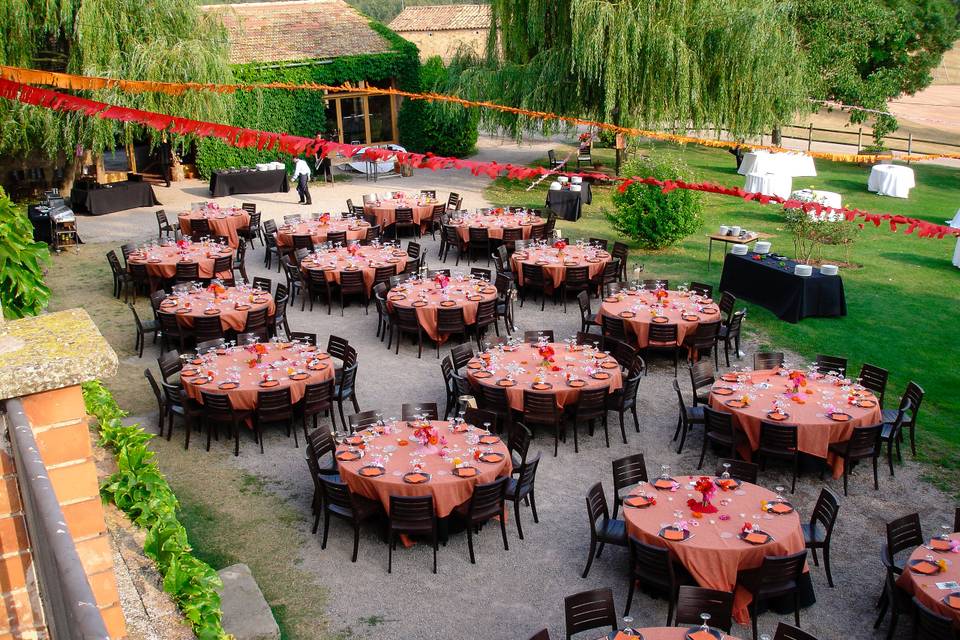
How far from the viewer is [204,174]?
31.1 m

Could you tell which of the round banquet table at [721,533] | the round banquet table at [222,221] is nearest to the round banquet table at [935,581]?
the round banquet table at [721,533]

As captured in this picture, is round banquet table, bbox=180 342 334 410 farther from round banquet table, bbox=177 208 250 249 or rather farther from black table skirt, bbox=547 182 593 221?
black table skirt, bbox=547 182 593 221

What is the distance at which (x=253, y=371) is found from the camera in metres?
12.5

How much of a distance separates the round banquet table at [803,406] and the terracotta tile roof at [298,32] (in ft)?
82.3

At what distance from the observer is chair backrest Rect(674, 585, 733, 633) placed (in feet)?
24.6


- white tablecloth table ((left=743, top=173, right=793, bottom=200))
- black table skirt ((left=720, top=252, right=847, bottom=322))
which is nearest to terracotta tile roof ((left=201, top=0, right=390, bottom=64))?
white tablecloth table ((left=743, top=173, right=793, bottom=200))

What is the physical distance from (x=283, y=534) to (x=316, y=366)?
122 inches

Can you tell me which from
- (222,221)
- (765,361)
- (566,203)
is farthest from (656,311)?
(222,221)

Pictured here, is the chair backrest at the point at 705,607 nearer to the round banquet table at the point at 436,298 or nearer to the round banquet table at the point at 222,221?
the round banquet table at the point at 436,298

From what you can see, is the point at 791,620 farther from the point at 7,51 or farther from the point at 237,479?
the point at 7,51

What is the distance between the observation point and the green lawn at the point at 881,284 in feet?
46.9

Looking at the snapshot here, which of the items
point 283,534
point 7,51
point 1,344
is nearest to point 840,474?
point 283,534

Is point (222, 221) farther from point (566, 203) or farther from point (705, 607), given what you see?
point (705, 607)

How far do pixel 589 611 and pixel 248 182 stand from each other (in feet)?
78.9
